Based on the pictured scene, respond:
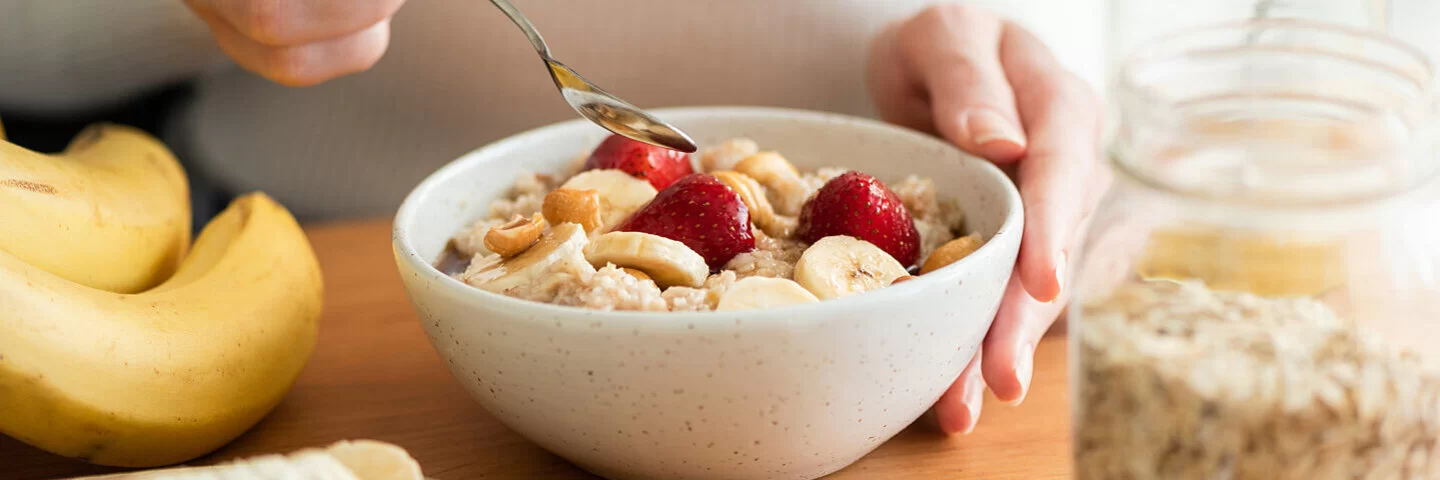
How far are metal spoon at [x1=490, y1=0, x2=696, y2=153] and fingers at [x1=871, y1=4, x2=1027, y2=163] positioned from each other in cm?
20

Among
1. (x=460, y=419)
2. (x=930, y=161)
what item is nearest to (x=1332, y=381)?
(x=930, y=161)

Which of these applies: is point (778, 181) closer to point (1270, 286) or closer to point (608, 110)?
point (608, 110)

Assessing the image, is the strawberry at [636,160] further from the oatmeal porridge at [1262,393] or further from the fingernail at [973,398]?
the oatmeal porridge at [1262,393]

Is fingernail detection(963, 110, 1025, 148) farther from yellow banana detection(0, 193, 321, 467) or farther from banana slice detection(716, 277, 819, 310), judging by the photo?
yellow banana detection(0, 193, 321, 467)

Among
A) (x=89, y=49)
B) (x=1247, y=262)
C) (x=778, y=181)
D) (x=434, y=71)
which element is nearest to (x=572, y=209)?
(x=778, y=181)

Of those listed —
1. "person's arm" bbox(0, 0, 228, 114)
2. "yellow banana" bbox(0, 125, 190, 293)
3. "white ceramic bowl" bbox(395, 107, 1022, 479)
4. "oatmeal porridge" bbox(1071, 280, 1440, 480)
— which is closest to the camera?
"oatmeal porridge" bbox(1071, 280, 1440, 480)

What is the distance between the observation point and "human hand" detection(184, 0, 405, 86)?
744 millimetres

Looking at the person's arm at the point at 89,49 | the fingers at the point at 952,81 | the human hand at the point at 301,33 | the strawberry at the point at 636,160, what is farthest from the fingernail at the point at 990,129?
the person's arm at the point at 89,49

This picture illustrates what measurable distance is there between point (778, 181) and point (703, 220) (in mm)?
121

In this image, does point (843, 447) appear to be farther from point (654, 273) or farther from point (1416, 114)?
point (1416, 114)

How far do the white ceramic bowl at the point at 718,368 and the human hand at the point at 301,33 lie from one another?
0.19 metres

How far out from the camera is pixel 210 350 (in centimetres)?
64

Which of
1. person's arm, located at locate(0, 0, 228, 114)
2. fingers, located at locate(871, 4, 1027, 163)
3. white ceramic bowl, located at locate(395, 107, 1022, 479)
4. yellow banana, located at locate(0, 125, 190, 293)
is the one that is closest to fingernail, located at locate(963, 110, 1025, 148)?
fingers, located at locate(871, 4, 1027, 163)

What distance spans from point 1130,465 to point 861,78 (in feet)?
2.94
